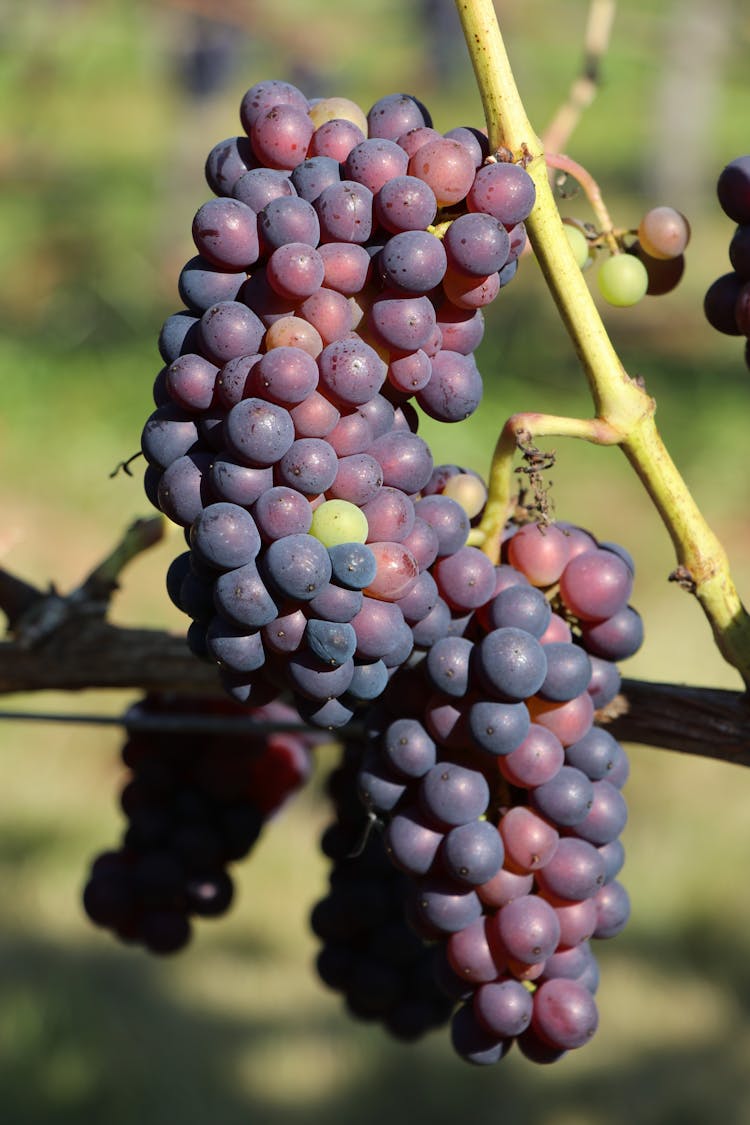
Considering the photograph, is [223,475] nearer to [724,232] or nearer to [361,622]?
[361,622]

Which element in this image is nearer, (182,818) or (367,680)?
(367,680)

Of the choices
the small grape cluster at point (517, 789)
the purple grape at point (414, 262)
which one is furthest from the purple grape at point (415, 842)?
the purple grape at point (414, 262)

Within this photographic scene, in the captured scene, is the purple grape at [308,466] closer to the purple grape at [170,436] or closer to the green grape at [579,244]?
the purple grape at [170,436]

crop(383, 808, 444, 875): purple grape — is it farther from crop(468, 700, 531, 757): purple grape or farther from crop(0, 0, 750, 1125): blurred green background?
crop(0, 0, 750, 1125): blurred green background

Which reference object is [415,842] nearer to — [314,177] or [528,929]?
[528,929]

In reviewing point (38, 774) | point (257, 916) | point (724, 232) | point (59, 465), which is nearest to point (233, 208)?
point (257, 916)

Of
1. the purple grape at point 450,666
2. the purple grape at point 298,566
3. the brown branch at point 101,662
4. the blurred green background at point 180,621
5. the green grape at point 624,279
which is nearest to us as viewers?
the purple grape at point 298,566

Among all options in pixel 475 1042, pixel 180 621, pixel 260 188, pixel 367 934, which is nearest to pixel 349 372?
pixel 260 188

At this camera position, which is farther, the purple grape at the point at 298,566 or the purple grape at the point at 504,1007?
the purple grape at the point at 504,1007
